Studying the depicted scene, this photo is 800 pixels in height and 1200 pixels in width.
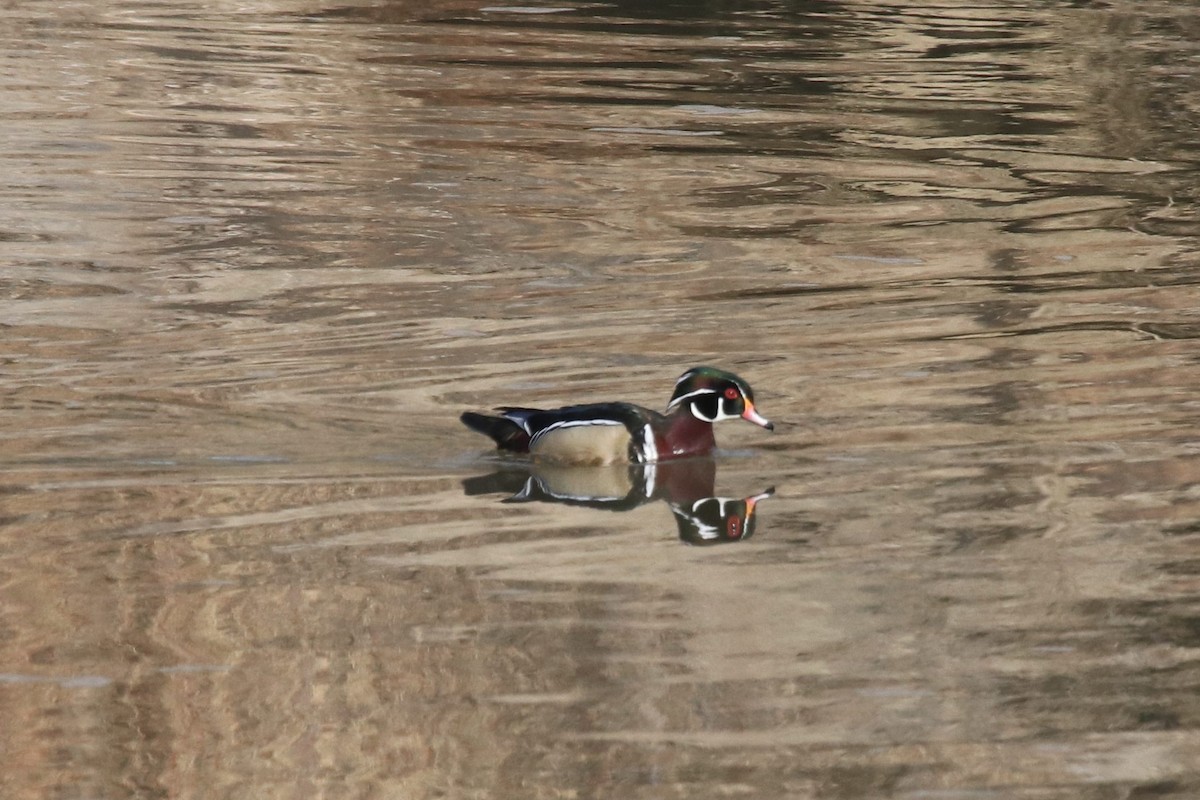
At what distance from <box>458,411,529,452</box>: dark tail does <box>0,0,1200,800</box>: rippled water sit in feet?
0.44

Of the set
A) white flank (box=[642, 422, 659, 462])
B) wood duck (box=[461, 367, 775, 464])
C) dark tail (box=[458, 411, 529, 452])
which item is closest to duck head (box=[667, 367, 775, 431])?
wood duck (box=[461, 367, 775, 464])

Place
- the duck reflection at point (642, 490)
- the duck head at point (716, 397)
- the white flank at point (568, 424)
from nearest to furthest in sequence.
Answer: the duck reflection at point (642, 490)
the white flank at point (568, 424)
the duck head at point (716, 397)

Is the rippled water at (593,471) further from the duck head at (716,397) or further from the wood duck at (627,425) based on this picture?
the duck head at (716,397)

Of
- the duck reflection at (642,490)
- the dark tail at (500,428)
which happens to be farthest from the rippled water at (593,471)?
the dark tail at (500,428)

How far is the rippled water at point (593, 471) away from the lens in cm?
611

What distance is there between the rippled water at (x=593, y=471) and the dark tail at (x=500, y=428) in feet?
0.44

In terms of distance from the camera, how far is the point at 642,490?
8.62 meters

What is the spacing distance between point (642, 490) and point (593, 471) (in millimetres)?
246

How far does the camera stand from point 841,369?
32.8ft

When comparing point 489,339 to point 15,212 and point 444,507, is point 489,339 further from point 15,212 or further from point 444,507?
point 15,212

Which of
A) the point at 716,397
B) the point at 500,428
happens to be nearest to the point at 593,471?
the point at 500,428

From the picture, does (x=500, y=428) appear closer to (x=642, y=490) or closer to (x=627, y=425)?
(x=627, y=425)

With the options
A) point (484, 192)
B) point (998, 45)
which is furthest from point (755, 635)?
point (998, 45)

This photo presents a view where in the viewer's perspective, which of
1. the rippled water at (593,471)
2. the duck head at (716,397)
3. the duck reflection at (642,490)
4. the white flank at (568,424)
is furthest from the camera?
the duck head at (716,397)
